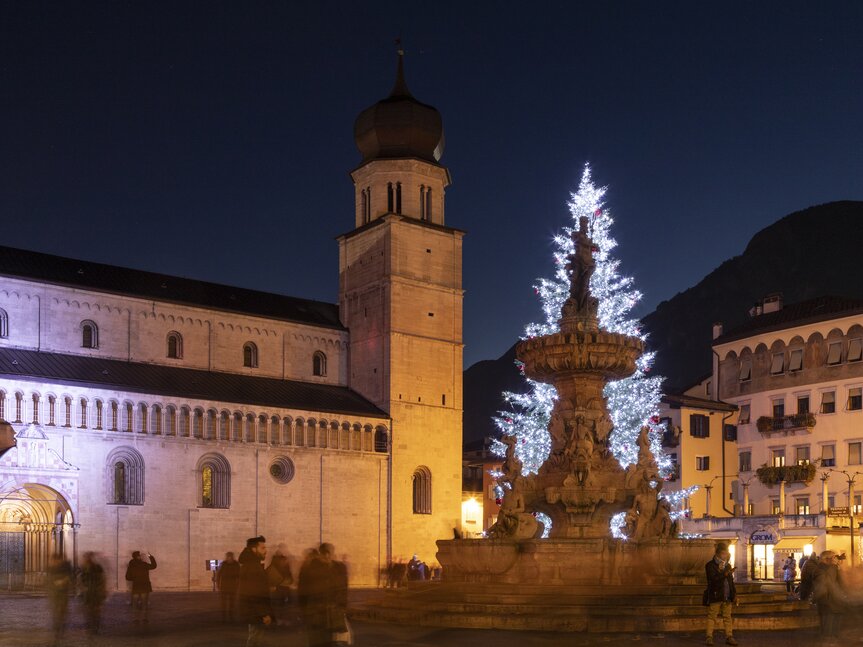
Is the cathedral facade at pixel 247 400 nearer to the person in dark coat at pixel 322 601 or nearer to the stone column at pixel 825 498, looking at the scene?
the stone column at pixel 825 498

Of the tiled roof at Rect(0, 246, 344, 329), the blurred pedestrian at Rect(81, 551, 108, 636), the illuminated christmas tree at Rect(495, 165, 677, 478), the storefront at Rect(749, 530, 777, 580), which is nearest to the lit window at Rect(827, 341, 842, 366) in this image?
the storefront at Rect(749, 530, 777, 580)

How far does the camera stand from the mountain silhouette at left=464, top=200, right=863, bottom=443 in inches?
6358

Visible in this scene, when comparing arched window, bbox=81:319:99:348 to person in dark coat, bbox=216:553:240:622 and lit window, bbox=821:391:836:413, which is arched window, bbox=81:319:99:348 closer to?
lit window, bbox=821:391:836:413

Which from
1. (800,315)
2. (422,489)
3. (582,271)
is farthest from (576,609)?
(800,315)

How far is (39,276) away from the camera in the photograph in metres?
52.0

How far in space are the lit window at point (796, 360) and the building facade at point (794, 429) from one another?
0.05m

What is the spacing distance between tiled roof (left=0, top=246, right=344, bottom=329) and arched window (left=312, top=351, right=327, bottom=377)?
1634 millimetres

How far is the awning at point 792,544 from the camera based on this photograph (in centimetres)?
4618

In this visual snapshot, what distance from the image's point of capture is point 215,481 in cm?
5191

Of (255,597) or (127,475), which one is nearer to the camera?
(255,597)

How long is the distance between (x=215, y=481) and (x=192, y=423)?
2.93 m

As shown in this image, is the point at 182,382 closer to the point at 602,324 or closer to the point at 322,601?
the point at 602,324

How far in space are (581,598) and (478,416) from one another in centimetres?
15647

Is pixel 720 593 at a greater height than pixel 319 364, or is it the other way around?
pixel 319 364
